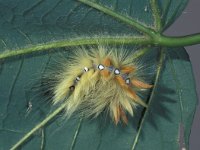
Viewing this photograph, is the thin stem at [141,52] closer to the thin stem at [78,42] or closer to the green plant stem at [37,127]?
the thin stem at [78,42]

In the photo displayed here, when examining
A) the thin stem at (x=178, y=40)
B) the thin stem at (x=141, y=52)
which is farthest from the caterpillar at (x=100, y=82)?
the thin stem at (x=178, y=40)

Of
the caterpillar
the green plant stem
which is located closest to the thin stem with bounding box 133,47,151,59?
the caterpillar

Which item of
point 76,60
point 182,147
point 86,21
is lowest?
point 182,147

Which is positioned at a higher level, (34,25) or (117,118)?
(34,25)

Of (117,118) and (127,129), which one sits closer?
(117,118)

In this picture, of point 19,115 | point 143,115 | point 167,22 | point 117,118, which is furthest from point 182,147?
point 19,115

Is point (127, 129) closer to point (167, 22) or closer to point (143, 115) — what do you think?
point (143, 115)

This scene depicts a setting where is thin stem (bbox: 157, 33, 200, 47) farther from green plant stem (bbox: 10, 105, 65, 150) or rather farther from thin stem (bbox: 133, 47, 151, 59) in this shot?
green plant stem (bbox: 10, 105, 65, 150)
